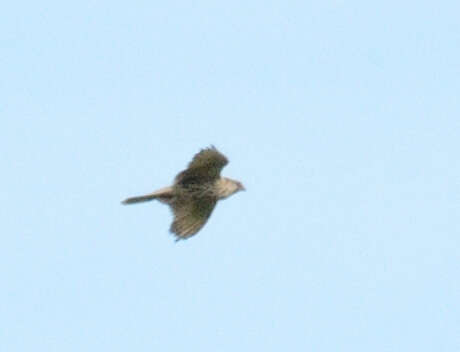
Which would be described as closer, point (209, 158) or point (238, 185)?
point (209, 158)

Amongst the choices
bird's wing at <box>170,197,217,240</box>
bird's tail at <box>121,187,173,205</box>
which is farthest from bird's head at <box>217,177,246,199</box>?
bird's tail at <box>121,187,173,205</box>

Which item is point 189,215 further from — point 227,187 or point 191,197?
point 227,187

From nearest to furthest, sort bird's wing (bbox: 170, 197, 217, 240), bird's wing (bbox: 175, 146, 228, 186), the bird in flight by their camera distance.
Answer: bird's wing (bbox: 175, 146, 228, 186) → the bird in flight → bird's wing (bbox: 170, 197, 217, 240)

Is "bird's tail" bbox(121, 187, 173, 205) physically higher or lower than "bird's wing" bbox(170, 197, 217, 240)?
higher

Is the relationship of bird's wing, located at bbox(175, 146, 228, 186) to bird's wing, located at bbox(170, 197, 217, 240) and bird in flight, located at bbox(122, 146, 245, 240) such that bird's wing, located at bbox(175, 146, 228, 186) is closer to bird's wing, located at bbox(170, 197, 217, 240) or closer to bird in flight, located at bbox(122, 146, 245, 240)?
bird in flight, located at bbox(122, 146, 245, 240)

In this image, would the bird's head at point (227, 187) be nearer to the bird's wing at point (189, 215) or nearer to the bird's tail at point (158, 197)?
the bird's wing at point (189, 215)

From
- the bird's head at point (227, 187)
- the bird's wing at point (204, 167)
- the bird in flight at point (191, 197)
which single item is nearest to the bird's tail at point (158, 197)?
the bird in flight at point (191, 197)

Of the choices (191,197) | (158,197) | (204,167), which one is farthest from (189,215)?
(204,167)
